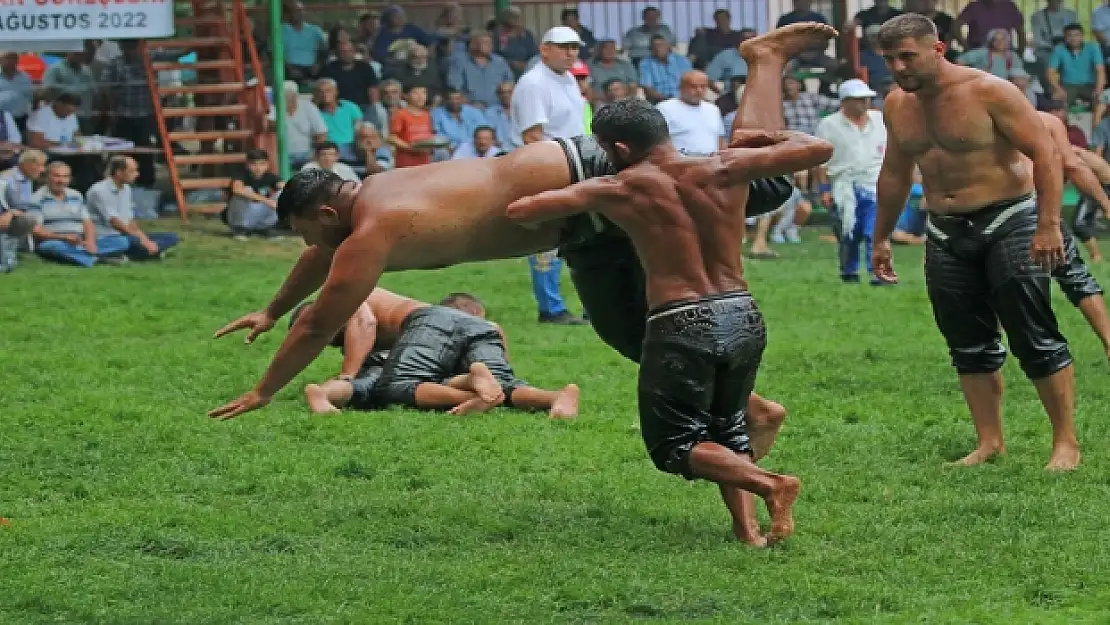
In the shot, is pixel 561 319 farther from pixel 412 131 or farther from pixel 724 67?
pixel 724 67

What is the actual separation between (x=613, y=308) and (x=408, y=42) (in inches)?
556

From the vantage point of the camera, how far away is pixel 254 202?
18.2 meters

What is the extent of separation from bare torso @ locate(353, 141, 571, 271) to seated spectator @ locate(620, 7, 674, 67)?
51.1 feet

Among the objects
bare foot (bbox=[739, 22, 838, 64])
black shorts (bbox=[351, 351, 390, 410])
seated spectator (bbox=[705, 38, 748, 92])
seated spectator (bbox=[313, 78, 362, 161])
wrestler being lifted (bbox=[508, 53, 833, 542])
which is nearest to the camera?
wrestler being lifted (bbox=[508, 53, 833, 542])

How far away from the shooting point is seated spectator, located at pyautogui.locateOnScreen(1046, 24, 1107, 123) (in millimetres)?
22359

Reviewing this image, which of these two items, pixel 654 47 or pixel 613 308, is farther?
pixel 654 47

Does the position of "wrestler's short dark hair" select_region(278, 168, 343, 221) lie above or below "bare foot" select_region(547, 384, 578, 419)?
above

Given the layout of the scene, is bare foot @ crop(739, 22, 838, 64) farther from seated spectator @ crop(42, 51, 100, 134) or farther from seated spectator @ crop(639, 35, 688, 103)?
seated spectator @ crop(639, 35, 688, 103)

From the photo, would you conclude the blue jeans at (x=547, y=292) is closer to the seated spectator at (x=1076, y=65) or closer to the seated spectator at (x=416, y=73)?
the seated spectator at (x=416, y=73)

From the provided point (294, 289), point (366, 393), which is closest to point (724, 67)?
point (366, 393)

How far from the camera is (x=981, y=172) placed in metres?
7.71

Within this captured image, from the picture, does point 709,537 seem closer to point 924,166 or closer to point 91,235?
point 924,166

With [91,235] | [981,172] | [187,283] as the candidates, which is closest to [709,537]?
[981,172]

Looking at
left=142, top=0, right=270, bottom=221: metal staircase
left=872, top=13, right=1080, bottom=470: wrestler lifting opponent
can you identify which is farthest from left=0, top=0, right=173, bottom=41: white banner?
left=872, top=13, right=1080, bottom=470: wrestler lifting opponent
